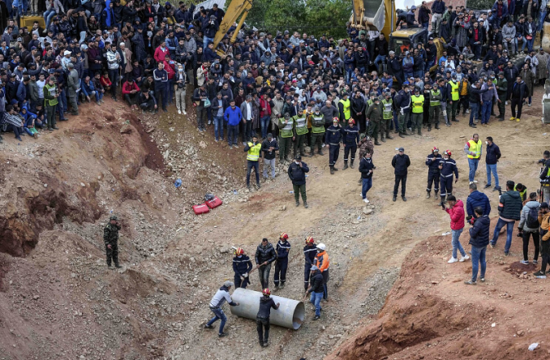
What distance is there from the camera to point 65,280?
17891mm

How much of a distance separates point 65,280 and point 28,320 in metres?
1.61

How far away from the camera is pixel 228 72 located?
82.6 feet

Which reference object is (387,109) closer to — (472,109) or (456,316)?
(472,109)

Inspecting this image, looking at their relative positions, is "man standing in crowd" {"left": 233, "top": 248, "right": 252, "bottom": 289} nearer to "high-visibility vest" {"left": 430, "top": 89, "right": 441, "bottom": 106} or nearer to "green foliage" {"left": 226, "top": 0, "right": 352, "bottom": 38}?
"high-visibility vest" {"left": 430, "top": 89, "right": 441, "bottom": 106}

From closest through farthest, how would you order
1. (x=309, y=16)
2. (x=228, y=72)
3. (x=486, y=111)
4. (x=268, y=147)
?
(x=268, y=147)
(x=228, y=72)
(x=486, y=111)
(x=309, y=16)

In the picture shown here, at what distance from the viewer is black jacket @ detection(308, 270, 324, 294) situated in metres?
17.5

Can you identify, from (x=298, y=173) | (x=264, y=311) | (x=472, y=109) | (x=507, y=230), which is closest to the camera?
(x=507, y=230)

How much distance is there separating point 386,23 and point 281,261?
46.6ft

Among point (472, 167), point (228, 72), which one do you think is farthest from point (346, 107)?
point (472, 167)

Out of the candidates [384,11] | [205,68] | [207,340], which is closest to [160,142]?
[205,68]

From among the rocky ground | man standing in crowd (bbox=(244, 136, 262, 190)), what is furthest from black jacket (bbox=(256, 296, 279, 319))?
man standing in crowd (bbox=(244, 136, 262, 190))

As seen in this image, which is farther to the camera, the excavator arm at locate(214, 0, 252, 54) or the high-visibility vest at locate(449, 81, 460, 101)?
the excavator arm at locate(214, 0, 252, 54)

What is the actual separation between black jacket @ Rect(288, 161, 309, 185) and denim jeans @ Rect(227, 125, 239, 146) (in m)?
3.70

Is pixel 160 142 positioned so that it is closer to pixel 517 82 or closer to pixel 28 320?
pixel 28 320
